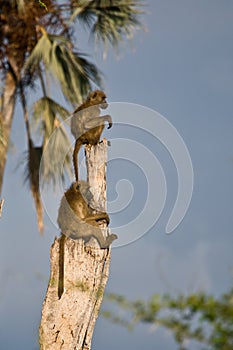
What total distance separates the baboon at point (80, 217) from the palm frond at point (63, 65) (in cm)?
755

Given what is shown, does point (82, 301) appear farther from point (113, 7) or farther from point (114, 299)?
point (113, 7)

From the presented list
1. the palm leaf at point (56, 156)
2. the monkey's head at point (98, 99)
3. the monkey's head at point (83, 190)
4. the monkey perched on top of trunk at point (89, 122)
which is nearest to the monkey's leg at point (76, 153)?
the monkey perched on top of trunk at point (89, 122)

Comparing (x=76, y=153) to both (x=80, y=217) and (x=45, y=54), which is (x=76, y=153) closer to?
(x=80, y=217)

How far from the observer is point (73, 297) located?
5.33 metres

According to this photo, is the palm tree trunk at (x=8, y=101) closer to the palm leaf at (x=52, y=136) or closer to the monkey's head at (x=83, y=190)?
the palm leaf at (x=52, y=136)

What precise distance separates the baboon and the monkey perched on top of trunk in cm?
22

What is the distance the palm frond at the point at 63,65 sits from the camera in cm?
1324

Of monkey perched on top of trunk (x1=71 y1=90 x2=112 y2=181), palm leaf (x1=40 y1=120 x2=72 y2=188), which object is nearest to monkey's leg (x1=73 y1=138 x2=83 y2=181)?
monkey perched on top of trunk (x1=71 y1=90 x2=112 y2=181)

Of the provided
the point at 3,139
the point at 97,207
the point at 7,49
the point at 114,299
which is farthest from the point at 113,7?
the point at 114,299

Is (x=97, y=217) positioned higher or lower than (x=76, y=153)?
lower

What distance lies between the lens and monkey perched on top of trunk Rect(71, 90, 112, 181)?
20.8 feet

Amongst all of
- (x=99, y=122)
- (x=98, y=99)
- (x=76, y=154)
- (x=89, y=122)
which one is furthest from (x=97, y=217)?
(x=98, y=99)

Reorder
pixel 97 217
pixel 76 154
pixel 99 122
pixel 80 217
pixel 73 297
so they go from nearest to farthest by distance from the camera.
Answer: pixel 73 297 < pixel 97 217 < pixel 80 217 < pixel 76 154 < pixel 99 122

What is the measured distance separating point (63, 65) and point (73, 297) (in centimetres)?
865
